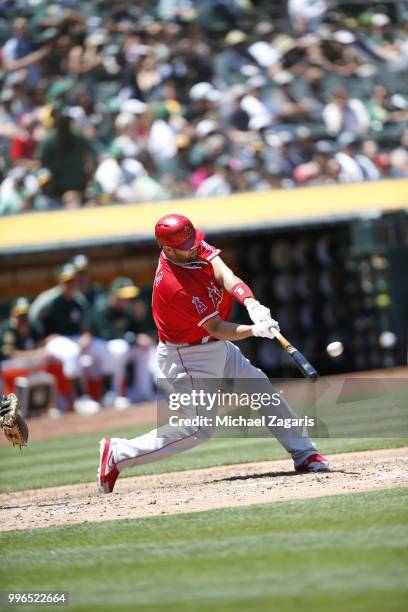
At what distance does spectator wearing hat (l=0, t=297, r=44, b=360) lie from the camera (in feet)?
40.9

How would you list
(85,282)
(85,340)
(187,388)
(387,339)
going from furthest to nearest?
(387,339), (85,282), (85,340), (187,388)

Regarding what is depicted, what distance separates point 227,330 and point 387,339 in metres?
8.06

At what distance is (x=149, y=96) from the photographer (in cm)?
1466

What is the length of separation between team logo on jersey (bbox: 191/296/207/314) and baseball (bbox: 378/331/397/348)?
8092 millimetres

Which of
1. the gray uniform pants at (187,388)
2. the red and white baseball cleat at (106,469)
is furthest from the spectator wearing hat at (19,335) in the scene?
the gray uniform pants at (187,388)

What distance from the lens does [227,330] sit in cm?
595

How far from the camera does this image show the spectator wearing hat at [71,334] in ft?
41.4

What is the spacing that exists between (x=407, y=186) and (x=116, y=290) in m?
3.99

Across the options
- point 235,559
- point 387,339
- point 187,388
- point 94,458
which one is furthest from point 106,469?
point 387,339

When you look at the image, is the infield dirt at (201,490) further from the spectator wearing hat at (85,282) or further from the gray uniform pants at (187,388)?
the spectator wearing hat at (85,282)

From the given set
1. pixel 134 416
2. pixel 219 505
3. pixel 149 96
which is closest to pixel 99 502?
pixel 219 505

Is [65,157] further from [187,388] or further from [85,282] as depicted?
[187,388]

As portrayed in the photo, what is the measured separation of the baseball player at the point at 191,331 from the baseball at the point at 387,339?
7.51 metres

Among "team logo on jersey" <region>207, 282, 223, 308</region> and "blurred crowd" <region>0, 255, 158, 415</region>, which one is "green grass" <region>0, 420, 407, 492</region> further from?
"blurred crowd" <region>0, 255, 158, 415</region>
